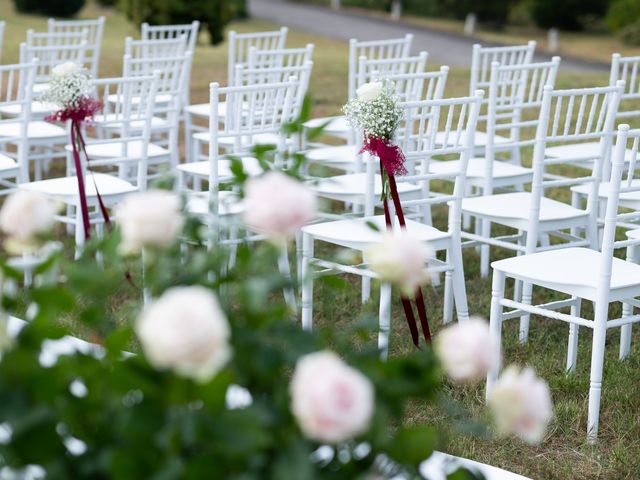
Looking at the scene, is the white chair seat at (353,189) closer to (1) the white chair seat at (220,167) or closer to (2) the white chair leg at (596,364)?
(1) the white chair seat at (220,167)

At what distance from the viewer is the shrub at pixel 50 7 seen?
23.2 meters

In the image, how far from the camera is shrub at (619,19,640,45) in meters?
20.5

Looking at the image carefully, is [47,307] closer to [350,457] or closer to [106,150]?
[350,457]

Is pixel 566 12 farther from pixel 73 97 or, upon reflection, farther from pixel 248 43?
pixel 73 97

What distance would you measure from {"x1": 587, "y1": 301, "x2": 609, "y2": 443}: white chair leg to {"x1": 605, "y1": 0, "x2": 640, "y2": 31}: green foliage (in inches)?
738

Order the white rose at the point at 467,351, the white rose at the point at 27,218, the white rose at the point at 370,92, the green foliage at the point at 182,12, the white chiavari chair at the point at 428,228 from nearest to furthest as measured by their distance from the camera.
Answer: the white rose at the point at 467,351 < the white rose at the point at 27,218 < the white rose at the point at 370,92 < the white chiavari chair at the point at 428,228 < the green foliage at the point at 182,12

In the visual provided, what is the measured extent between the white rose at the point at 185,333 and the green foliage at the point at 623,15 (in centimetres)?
2147

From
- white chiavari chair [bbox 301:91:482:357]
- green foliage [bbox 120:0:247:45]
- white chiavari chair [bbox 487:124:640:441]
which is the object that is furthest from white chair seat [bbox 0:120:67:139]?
green foliage [bbox 120:0:247:45]

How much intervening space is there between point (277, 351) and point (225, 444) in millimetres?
189

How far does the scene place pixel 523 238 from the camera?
5.64 m

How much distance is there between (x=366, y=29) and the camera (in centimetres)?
2248

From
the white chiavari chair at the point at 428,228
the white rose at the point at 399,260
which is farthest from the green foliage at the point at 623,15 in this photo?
the white rose at the point at 399,260

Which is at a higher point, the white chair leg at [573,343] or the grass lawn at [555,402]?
the white chair leg at [573,343]

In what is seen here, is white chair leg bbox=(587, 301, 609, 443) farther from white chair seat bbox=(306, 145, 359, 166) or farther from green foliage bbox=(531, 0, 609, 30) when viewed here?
green foliage bbox=(531, 0, 609, 30)
